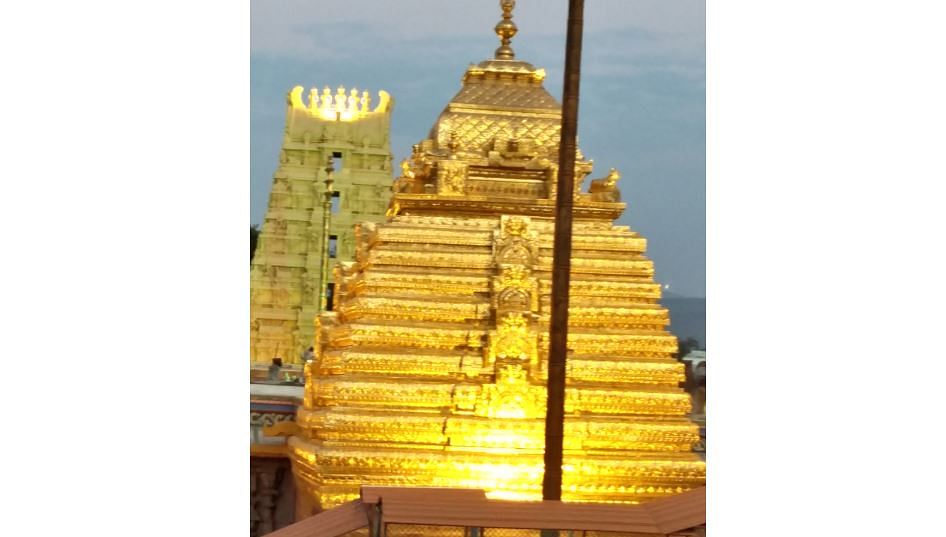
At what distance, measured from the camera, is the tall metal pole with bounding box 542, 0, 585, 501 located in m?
4.74

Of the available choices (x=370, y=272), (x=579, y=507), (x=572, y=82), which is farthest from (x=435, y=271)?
(x=579, y=507)

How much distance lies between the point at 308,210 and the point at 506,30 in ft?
23.0

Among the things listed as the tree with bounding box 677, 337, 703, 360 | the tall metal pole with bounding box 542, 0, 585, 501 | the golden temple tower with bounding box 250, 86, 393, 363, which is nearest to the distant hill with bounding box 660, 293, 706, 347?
the tree with bounding box 677, 337, 703, 360

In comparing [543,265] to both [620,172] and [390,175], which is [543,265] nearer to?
[620,172]

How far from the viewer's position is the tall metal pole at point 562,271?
4738 millimetres

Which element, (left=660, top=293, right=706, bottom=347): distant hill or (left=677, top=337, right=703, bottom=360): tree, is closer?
(left=660, top=293, right=706, bottom=347): distant hill

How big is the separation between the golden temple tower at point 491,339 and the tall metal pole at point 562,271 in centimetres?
144

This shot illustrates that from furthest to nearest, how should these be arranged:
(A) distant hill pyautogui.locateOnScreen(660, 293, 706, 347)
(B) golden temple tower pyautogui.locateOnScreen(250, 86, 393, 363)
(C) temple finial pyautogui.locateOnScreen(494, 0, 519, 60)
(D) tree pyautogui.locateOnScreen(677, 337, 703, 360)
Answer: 1. (B) golden temple tower pyautogui.locateOnScreen(250, 86, 393, 363)
2. (D) tree pyautogui.locateOnScreen(677, 337, 703, 360)
3. (A) distant hill pyautogui.locateOnScreen(660, 293, 706, 347)
4. (C) temple finial pyautogui.locateOnScreen(494, 0, 519, 60)

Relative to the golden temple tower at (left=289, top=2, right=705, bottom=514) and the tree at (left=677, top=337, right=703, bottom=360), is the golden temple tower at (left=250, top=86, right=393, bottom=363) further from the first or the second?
the golden temple tower at (left=289, top=2, right=705, bottom=514)

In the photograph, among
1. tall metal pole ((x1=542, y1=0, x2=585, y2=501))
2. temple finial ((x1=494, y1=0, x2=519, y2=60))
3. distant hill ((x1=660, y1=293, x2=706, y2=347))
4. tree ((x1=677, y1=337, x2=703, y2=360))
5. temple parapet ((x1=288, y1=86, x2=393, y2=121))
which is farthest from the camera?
temple parapet ((x1=288, y1=86, x2=393, y2=121))

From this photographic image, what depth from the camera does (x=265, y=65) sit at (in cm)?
706

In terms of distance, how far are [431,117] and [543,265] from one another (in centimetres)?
162

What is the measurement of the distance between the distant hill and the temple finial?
1751 mm

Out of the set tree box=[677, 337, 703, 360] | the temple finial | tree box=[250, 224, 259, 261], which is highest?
the temple finial
